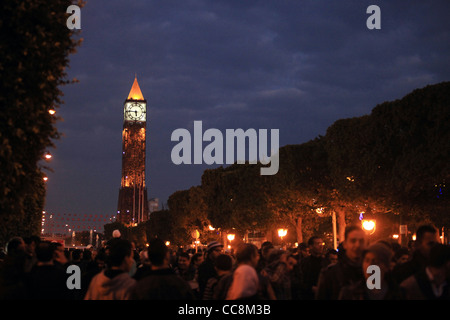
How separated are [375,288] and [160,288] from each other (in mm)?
2508

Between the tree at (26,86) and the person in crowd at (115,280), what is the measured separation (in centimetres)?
358

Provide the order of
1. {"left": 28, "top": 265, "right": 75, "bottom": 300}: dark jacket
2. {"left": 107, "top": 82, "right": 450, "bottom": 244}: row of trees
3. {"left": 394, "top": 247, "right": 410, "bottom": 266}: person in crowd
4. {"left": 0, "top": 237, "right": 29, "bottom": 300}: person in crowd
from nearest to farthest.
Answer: {"left": 0, "top": 237, "right": 29, "bottom": 300}: person in crowd
{"left": 28, "top": 265, "right": 75, "bottom": 300}: dark jacket
{"left": 394, "top": 247, "right": 410, "bottom": 266}: person in crowd
{"left": 107, "top": 82, "right": 450, "bottom": 244}: row of trees

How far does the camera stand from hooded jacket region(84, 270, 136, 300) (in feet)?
21.4

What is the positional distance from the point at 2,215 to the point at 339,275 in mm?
6390

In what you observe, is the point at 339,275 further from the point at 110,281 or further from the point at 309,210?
the point at 309,210

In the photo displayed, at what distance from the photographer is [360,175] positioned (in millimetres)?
29672

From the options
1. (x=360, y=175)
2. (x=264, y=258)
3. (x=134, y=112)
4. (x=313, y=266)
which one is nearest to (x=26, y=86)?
(x=264, y=258)

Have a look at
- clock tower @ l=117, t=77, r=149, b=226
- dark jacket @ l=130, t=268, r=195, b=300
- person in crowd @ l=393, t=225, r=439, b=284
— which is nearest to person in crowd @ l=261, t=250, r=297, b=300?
person in crowd @ l=393, t=225, r=439, b=284

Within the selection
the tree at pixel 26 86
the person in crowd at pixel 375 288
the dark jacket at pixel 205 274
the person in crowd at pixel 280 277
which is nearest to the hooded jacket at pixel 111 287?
the person in crowd at pixel 375 288

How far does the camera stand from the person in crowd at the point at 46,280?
7492 mm

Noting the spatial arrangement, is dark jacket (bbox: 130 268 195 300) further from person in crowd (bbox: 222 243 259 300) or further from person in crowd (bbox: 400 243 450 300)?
person in crowd (bbox: 400 243 450 300)

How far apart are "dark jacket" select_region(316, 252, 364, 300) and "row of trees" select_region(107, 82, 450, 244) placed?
18.3m

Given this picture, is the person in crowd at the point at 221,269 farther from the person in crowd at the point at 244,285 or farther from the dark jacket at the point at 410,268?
the dark jacket at the point at 410,268

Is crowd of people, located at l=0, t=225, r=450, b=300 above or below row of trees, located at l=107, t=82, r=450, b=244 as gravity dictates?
below
